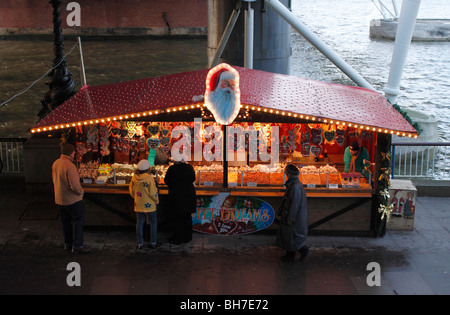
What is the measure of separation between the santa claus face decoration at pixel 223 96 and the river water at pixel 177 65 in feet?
45.5

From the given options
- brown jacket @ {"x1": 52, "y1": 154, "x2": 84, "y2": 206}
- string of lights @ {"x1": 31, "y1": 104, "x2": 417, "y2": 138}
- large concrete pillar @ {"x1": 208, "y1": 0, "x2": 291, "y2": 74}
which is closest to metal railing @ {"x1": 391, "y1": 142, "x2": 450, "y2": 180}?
string of lights @ {"x1": 31, "y1": 104, "x2": 417, "y2": 138}

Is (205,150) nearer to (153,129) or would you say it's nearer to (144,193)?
(153,129)

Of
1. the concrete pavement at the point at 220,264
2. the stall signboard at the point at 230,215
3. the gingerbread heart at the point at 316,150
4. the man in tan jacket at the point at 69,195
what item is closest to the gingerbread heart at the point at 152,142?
the stall signboard at the point at 230,215

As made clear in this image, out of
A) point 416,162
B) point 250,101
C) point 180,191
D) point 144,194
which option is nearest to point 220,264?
point 180,191

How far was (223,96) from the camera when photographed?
9398mm

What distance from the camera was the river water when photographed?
2595 cm

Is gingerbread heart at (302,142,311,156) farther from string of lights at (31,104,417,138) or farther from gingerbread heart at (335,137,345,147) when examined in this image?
string of lights at (31,104,417,138)

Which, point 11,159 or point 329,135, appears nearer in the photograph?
point 329,135

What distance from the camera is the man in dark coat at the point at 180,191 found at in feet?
32.0

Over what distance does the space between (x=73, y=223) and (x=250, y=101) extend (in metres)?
3.45

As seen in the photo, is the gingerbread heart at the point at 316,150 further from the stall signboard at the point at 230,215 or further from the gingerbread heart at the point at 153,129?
the gingerbread heart at the point at 153,129

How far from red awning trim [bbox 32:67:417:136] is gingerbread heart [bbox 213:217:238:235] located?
2.14 m
